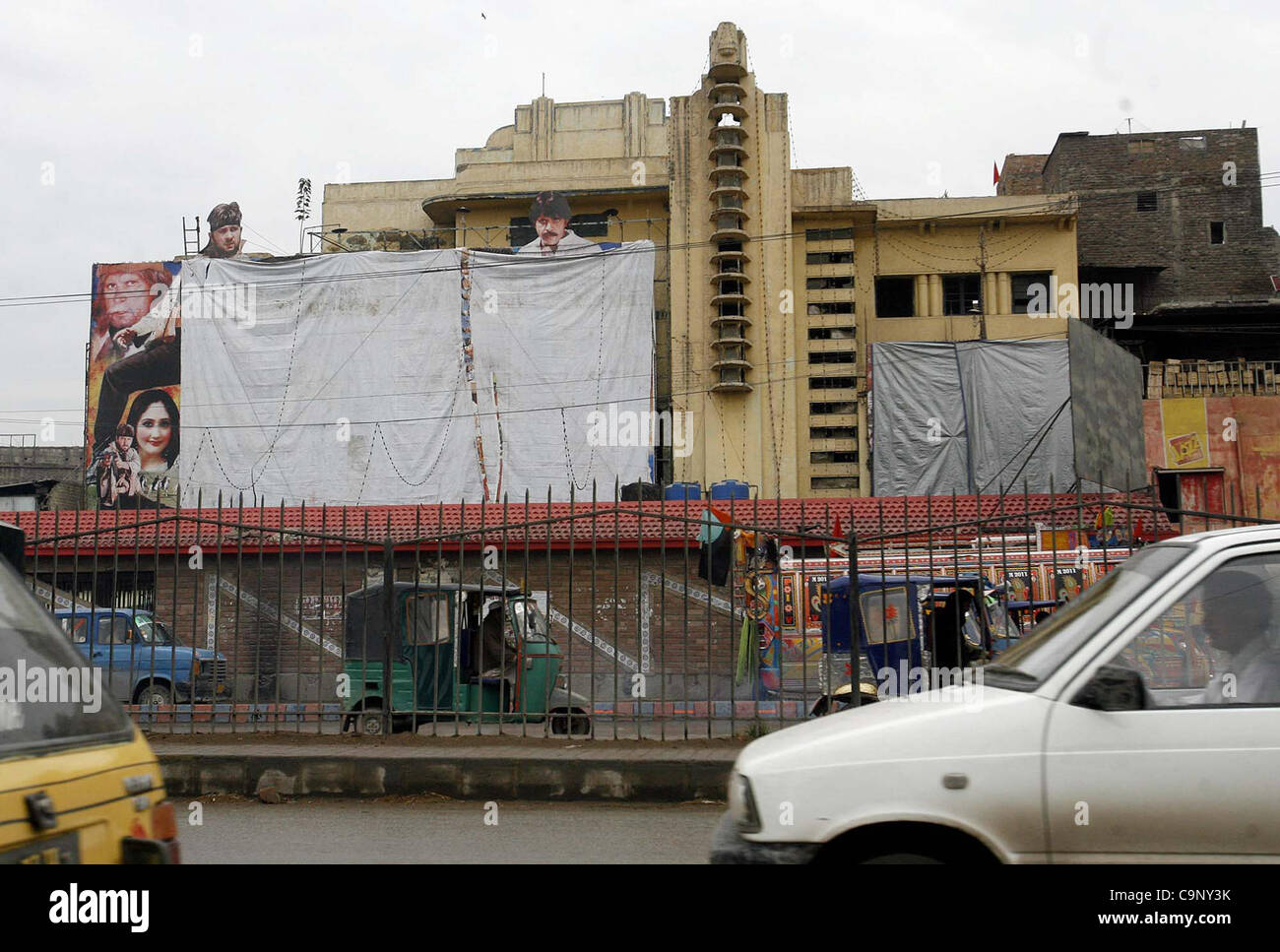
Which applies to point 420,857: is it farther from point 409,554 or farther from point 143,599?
point 143,599

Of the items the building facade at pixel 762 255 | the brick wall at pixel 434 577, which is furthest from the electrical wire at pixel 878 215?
the brick wall at pixel 434 577

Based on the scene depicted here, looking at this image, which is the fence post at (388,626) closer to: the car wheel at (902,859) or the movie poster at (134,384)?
the car wheel at (902,859)

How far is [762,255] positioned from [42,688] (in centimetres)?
4296

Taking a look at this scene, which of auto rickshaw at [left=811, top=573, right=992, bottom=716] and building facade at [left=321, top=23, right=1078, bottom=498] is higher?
building facade at [left=321, top=23, right=1078, bottom=498]

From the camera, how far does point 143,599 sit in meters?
22.6

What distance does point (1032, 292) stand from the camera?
4781 cm

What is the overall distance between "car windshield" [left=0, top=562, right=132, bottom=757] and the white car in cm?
219

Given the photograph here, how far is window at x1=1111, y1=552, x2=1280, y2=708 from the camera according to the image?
13.7 feet

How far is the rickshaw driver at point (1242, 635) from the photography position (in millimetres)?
4164

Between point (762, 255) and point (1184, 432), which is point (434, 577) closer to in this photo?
point (1184, 432)

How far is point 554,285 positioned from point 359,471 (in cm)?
940

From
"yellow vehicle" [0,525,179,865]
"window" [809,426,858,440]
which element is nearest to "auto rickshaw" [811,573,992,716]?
"yellow vehicle" [0,525,179,865]

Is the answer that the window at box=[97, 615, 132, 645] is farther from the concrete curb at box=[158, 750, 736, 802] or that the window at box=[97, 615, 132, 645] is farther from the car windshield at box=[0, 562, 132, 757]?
the car windshield at box=[0, 562, 132, 757]

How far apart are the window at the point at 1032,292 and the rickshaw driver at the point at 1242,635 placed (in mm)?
45657
